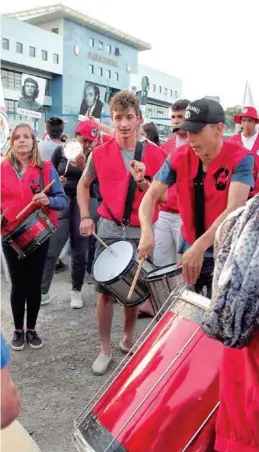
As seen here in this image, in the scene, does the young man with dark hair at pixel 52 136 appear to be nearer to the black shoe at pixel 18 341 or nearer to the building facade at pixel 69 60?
the black shoe at pixel 18 341

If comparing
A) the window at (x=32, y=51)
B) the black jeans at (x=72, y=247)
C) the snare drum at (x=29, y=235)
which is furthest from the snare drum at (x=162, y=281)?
the window at (x=32, y=51)

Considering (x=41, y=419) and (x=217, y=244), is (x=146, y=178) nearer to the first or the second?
(x=41, y=419)

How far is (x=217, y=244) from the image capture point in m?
1.44

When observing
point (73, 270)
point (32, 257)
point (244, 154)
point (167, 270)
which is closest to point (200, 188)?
point (244, 154)

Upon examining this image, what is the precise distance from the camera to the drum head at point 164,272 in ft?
8.57

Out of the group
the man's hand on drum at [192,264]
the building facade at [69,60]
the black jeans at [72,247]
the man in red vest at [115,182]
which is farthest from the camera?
the building facade at [69,60]

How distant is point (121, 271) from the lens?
9.85 feet

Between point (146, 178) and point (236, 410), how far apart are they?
7.56 ft

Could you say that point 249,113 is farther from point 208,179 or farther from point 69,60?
point 69,60

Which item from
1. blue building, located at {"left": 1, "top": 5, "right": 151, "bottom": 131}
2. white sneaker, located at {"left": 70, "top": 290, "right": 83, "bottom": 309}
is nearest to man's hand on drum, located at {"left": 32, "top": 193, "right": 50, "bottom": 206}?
white sneaker, located at {"left": 70, "top": 290, "right": 83, "bottom": 309}

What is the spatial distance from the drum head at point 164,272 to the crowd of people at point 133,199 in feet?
0.17

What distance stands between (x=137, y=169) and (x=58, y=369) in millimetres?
1495

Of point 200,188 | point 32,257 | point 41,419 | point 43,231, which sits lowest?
point 41,419

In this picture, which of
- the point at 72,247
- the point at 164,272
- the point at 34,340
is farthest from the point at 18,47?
the point at 164,272
